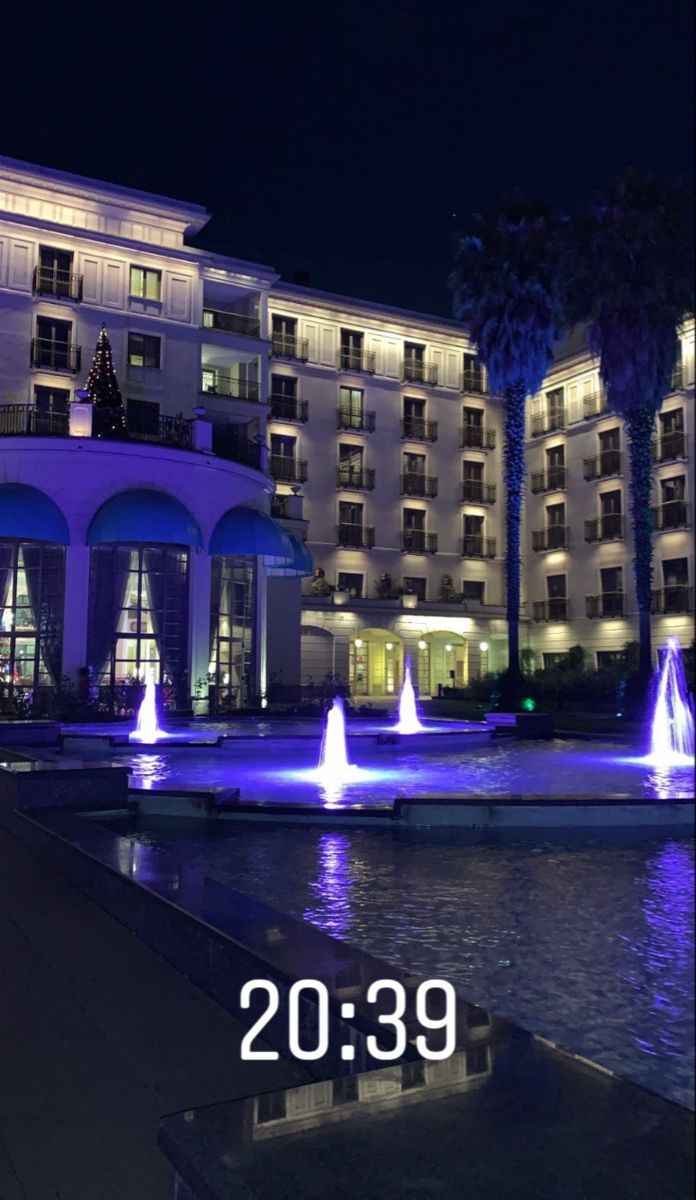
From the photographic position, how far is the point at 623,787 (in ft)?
24.9

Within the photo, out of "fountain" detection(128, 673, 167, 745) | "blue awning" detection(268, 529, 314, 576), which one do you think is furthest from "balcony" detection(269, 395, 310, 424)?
"fountain" detection(128, 673, 167, 745)

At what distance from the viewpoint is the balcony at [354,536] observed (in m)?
44.6

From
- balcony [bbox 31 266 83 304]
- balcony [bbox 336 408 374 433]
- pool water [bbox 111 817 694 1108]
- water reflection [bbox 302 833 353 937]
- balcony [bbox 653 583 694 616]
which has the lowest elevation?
water reflection [bbox 302 833 353 937]

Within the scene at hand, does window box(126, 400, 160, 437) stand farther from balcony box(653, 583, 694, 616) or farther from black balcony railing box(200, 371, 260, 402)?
balcony box(653, 583, 694, 616)

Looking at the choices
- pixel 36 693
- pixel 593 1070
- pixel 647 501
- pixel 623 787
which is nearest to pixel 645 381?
pixel 593 1070

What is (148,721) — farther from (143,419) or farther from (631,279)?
(631,279)

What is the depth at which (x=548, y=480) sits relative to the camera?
48.0 m

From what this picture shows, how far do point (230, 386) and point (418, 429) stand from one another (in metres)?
13.0

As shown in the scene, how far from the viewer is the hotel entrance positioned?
4500cm

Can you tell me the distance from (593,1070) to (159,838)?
24.8ft

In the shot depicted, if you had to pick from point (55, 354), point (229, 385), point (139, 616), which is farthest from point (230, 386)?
point (139, 616)

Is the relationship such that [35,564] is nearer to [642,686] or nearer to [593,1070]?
[642,686]

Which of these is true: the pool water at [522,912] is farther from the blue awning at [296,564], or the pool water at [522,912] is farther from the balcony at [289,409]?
the balcony at [289,409]

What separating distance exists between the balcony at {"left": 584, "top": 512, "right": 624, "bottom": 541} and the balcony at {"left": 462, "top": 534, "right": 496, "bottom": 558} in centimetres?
521
